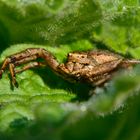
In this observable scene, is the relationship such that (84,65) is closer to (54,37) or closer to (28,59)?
(54,37)

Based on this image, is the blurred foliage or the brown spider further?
the brown spider

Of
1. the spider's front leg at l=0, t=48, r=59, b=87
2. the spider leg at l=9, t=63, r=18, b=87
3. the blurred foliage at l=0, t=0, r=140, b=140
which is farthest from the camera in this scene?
the spider's front leg at l=0, t=48, r=59, b=87

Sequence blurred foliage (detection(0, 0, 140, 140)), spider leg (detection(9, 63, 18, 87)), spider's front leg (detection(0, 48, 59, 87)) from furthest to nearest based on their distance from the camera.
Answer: spider's front leg (detection(0, 48, 59, 87)) < spider leg (detection(9, 63, 18, 87)) < blurred foliage (detection(0, 0, 140, 140))

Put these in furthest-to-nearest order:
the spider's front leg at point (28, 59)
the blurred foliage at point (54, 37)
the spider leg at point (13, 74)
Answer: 1. the spider's front leg at point (28, 59)
2. the spider leg at point (13, 74)
3. the blurred foliage at point (54, 37)

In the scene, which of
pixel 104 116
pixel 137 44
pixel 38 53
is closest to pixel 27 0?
pixel 38 53

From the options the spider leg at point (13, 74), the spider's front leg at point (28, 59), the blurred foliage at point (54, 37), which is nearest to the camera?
the blurred foliage at point (54, 37)

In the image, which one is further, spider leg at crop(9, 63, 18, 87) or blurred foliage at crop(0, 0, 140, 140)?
spider leg at crop(9, 63, 18, 87)

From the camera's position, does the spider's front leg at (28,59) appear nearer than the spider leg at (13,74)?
No

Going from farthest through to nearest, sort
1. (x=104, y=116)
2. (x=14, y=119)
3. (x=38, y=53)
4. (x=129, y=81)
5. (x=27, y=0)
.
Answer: (x=38, y=53)
(x=27, y=0)
(x=14, y=119)
(x=104, y=116)
(x=129, y=81)

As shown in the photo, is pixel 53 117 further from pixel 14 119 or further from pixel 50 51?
pixel 50 51
